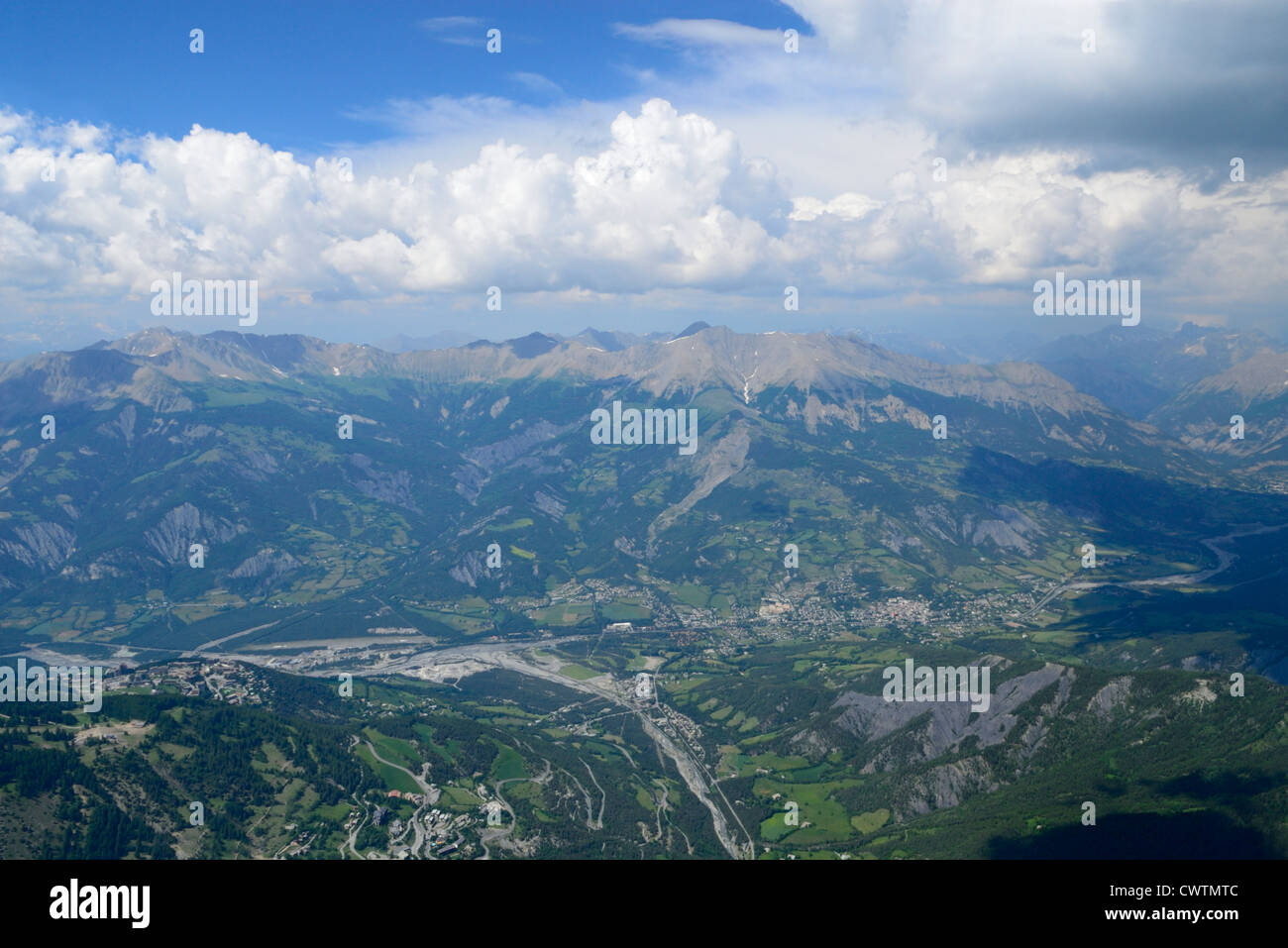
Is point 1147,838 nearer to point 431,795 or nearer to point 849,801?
point 849,801

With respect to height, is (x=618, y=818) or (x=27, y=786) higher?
(x=27, y=786)

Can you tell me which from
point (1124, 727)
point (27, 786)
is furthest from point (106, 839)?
point (1124, 727)

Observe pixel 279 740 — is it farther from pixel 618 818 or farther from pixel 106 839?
pixel 618 818

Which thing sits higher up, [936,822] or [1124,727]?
[1124,727]

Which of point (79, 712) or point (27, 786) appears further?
point (79, 712)
